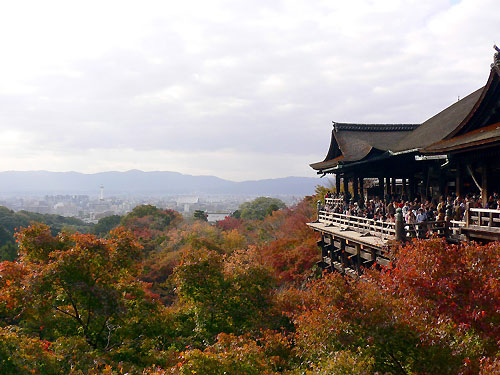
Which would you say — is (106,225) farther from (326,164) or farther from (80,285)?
(80,285)

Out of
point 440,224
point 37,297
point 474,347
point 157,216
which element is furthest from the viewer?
point 157,216

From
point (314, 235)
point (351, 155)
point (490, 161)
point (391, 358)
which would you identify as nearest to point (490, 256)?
point (391, 358)

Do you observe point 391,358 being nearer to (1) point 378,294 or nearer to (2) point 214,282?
(1) point 378,294

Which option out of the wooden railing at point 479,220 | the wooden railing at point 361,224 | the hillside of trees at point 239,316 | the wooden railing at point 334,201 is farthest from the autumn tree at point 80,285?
the wooden railing at point 334,201

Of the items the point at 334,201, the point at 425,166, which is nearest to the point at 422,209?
the point at 425,166

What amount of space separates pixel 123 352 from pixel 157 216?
48004 mm

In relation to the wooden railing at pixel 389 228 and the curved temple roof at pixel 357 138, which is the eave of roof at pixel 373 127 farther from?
the wooden railing at pixel 389 228

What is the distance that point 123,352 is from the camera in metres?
10.2

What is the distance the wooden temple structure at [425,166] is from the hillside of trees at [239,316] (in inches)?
95.4

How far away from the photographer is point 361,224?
1667 cm

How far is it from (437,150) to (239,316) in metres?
8.46

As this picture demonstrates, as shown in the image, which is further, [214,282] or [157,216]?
[157,216]

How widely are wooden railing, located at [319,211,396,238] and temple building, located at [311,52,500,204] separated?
9.51 feet

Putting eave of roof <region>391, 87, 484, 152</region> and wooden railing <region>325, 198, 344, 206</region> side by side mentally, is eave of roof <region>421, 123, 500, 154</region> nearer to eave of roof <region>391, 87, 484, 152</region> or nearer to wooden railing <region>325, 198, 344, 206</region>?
eave of roof <region>391, 87, 484, 152</region>
